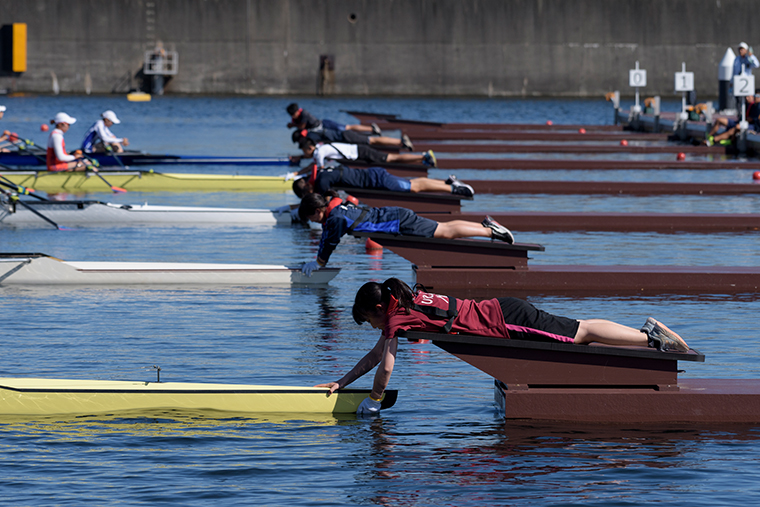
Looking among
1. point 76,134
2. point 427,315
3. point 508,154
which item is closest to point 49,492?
point 427,315

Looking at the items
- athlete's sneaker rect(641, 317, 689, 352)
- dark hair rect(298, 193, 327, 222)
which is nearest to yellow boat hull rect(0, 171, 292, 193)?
dark hair rect(298, 193, 327, 222)

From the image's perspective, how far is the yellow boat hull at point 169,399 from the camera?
A: 6926mm

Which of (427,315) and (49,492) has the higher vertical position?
(427,315)

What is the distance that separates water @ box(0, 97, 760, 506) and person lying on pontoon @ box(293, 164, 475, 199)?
2.97 feet

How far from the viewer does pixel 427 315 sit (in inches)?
260

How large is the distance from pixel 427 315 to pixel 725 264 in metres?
7.52

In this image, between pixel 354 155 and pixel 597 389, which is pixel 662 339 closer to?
pixel 597 389

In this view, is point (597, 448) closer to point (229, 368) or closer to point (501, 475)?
point (501, 475)

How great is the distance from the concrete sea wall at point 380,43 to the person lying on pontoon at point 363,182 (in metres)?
48.0

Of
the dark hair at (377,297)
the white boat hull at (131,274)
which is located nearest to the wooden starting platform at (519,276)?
the white boat hull at (131,274)

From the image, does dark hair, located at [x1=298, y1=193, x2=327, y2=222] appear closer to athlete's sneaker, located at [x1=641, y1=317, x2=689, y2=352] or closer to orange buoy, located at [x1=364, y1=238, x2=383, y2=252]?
athlete's sneaker, located at [x1=641, y1=317, x2=689, y2=352]

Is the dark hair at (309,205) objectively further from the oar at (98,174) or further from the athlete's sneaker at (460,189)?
the oar at (98,174)

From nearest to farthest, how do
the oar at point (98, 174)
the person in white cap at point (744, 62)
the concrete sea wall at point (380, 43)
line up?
the oar at point (98, 174), the person in white cap at point (744, 62), the concrete sea wall at point (380, 43)

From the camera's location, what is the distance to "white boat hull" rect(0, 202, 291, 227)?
54.7 ft
